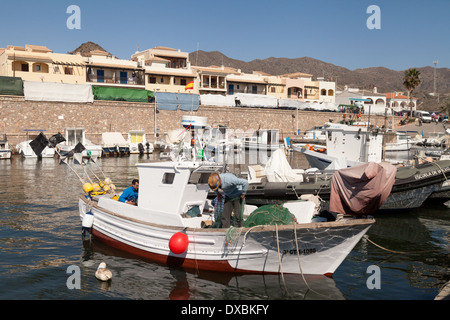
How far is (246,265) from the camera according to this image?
29.6 feet

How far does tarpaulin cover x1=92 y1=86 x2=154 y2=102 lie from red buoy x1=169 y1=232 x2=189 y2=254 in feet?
127

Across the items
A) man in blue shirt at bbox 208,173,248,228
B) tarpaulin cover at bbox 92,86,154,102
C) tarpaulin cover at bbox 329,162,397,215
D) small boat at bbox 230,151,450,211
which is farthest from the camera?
tarpaulin cover at bbox 92,86,154,102

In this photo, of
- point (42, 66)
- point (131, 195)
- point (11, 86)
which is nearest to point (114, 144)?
point (11, 86)

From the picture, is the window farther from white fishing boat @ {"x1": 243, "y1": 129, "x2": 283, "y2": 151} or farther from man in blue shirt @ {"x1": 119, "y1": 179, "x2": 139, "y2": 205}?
man in blue shirt @ {"x1": 119, "y1": 179, "x2": 139, "y2": 205}

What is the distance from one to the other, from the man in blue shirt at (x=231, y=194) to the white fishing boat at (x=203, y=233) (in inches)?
22.1

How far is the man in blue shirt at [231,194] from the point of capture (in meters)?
9.09

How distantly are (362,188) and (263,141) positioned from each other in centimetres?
3078

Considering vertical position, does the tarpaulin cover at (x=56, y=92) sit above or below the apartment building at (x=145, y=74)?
below

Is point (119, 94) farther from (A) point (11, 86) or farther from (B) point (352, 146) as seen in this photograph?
(B) point (352, 146)

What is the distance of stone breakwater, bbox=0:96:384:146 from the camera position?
39375 millimetres

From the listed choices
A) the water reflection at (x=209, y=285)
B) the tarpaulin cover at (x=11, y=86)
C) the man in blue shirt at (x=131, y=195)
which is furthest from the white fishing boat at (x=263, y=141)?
the water reflection at (x=209, y=285)

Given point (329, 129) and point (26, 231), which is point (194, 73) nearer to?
point (329, 129)

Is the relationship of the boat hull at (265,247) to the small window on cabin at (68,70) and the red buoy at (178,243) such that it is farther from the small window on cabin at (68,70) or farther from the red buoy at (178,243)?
the small window on cabin at (68,70)

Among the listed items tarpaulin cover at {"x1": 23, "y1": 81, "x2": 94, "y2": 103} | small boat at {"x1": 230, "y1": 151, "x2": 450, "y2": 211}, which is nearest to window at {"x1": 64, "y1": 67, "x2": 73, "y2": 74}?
tarpaulin cover at {"x1": 23, "y1": 81, "x2": 94, "y2": 103}
